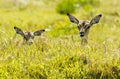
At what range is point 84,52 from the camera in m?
8.23

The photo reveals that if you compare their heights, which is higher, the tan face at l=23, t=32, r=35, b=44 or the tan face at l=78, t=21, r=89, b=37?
the tan face at l=78, t=21, r=89, b=37

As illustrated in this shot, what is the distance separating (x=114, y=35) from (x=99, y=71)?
6.77 meters

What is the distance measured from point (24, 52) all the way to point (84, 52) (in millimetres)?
1089

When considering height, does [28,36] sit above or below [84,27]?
below

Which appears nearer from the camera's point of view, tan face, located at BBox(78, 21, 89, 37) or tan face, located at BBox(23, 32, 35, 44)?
tan face, located at BBox(78, 21, 89, 37)

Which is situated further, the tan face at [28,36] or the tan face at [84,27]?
the tan face at [28,36]

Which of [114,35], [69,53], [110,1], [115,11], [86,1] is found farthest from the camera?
[110,1]

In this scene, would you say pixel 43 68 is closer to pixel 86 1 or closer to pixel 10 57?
pixel 10 57

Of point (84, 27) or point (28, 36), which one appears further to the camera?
point (28, 36)

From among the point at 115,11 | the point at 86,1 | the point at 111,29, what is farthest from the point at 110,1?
the point at 111,29

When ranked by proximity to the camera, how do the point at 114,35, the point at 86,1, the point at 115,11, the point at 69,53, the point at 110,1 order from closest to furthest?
1. the point at 69,53
2. the point at 114,35
3. the point at 115,11
4. the point at 86,1
5. the point at 110,1

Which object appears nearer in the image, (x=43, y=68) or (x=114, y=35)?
(x=43, y=68)

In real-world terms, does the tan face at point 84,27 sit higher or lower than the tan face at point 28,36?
higher

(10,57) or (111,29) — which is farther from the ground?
(10,57)
